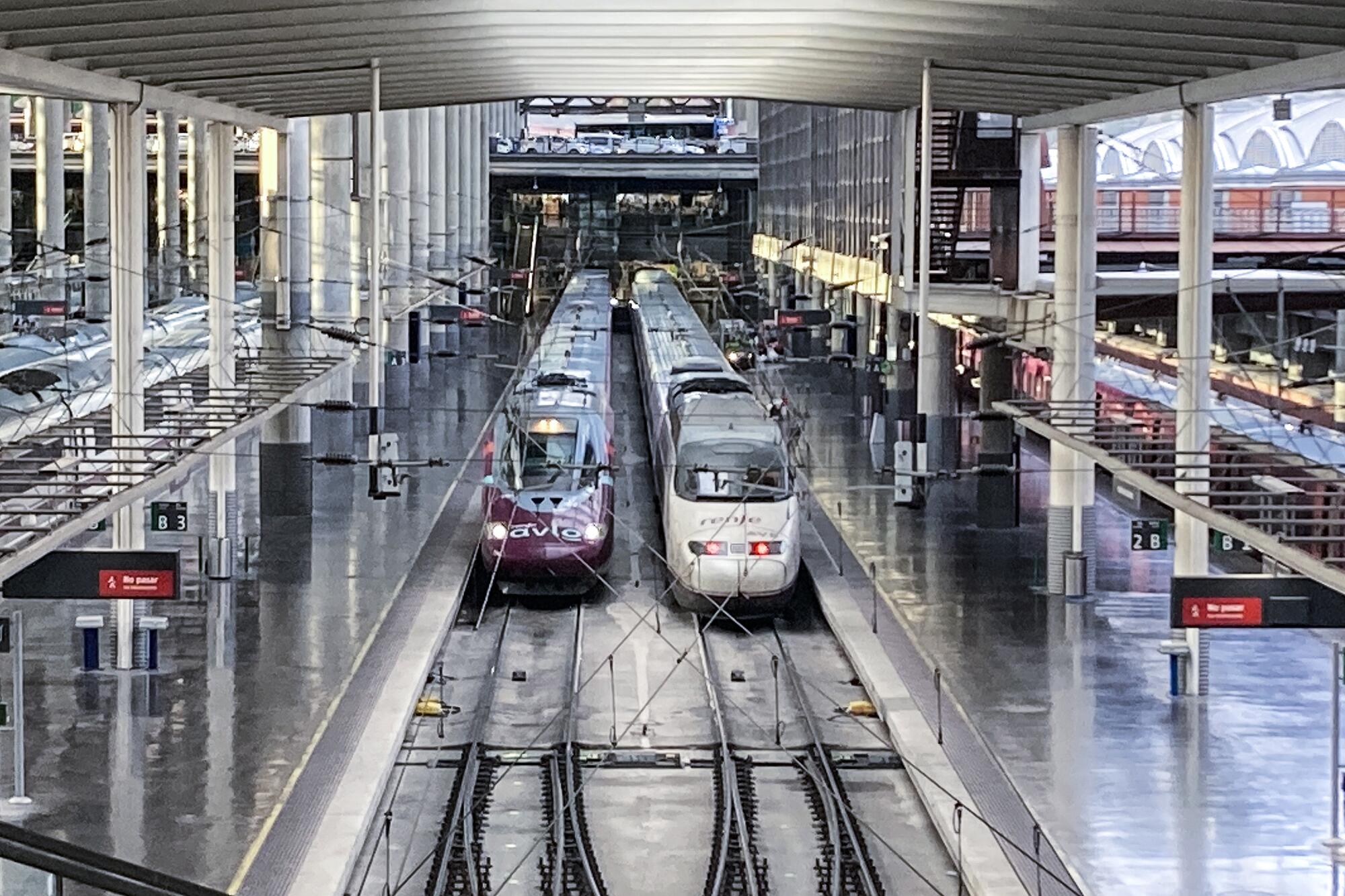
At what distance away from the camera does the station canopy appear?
55.3 ft

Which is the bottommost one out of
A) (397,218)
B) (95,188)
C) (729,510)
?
(729,510)

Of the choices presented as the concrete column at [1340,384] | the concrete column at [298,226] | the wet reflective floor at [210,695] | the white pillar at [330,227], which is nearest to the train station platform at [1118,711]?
the concrete column at [1340,384]

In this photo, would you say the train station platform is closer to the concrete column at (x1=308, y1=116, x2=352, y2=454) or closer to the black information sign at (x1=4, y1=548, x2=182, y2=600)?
the black information sign at (x1=4, y1=548, x2=182, y2=600)

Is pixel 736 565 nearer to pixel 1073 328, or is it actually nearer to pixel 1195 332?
pixel 1073 328

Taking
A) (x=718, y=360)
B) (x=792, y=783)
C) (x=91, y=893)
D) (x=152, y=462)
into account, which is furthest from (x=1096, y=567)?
(x=91, y=893)

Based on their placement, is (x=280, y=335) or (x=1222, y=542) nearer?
(x=1222, y=542)

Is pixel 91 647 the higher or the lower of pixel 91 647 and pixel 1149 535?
the lower

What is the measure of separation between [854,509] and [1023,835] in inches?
742

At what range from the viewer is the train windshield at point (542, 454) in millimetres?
28125

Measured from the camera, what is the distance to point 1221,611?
1747 cm

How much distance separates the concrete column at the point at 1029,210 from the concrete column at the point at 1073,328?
3.33m

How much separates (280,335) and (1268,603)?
60.7 feet

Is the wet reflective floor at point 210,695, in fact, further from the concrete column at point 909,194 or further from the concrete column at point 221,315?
the concrete column at point 909,194

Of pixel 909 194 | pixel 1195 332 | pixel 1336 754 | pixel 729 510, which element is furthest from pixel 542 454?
pixel 1336 754
